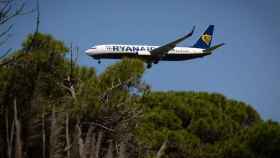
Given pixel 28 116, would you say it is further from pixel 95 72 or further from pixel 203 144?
pixel 203 144

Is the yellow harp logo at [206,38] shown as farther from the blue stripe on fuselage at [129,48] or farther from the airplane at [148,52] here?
the blue stripe on fuselage at [129,48]

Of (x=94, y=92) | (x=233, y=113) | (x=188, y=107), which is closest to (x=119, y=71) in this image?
(x=94, y=92)

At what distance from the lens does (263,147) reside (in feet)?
69.0

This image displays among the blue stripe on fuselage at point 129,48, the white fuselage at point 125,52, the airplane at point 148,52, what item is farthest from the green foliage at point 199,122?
the blue stripe on fuselage at point 129,48

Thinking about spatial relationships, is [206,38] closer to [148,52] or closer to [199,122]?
[148,52]

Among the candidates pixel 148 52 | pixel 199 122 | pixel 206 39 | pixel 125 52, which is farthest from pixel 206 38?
pixel 199 122

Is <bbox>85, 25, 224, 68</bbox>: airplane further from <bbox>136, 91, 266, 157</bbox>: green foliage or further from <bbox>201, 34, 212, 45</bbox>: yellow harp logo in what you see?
<bbox>136, 91, 266, 157</bbox>: green foliage

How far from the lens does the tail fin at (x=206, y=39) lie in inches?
2308

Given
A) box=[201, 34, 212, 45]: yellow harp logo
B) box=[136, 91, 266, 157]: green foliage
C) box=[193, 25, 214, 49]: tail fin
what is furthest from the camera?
box=[201, 34, 212, 45]: yellow harp logo

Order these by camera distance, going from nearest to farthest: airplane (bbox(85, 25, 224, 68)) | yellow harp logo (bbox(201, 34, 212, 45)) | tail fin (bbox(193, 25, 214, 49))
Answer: airplane (bbox(85, 25, 224, 68)) → tail fin (bbox(193, 25, 214, 49)) → yellow harp logo (bbox(201, 34, 212, 45))

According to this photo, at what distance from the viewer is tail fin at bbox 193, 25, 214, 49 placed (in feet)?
192

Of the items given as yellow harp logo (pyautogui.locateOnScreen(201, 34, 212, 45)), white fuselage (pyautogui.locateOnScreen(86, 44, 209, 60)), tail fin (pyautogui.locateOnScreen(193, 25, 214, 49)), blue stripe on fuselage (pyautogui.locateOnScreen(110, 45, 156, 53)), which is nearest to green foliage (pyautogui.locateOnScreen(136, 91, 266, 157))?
white fuselage (pyautogui.locateOnScreen(86, 44, 209, 60))

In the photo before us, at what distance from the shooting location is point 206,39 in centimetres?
6044

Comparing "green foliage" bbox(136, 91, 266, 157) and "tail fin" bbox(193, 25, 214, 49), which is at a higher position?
"tail fin" bbox(193, 25, 214, 49)
